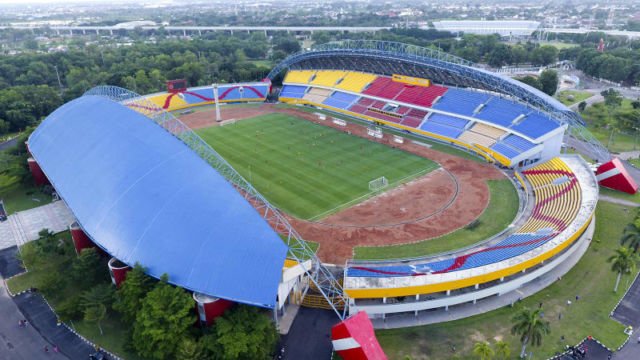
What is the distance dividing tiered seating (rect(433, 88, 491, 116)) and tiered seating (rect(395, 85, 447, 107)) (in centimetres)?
169

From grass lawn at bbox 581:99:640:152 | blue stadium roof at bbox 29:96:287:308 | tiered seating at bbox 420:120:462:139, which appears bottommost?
grass lawn at bbox 581:99:640:152

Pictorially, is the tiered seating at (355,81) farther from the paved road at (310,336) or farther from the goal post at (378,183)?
the paved road at (310,336)

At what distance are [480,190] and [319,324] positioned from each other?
32.3 m

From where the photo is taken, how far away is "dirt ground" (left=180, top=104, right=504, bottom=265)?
4434cm

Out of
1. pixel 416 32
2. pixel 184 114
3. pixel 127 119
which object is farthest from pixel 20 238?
pixel 416 32

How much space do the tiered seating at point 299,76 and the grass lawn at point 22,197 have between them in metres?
61.8

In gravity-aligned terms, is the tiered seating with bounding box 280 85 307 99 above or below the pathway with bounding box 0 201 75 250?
above

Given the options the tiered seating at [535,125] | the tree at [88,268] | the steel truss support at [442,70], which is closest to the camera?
the tree at [88,268]

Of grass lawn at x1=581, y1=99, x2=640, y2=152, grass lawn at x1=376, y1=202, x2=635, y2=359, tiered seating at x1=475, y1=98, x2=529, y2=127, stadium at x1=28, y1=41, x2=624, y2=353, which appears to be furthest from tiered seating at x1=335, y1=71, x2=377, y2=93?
grass lawn at x1=376, y1=202, x2=635, y2=359

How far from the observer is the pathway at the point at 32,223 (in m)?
46.3

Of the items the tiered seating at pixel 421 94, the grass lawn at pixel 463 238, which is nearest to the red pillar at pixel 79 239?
the grass lawn at pixel 463 238

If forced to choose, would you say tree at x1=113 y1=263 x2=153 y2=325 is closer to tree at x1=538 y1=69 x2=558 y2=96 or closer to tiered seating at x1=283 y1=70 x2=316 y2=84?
tiered seating at x1=283 y1=70 x2=316 y2=84

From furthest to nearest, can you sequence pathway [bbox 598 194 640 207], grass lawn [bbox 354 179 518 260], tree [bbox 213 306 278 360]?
1. pathway [bbox 598 194 640 207]
2. grass lawn [bbox 354 179 518 260]
3. tree [bbox 213 306 278 360]

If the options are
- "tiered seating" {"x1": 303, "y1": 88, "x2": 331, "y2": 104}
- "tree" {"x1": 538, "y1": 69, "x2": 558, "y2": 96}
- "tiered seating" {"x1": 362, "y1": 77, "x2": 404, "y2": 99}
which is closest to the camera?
"tiered seating" {"x1": 362, "y1": 77, "x2": 404, "y2": 99}
